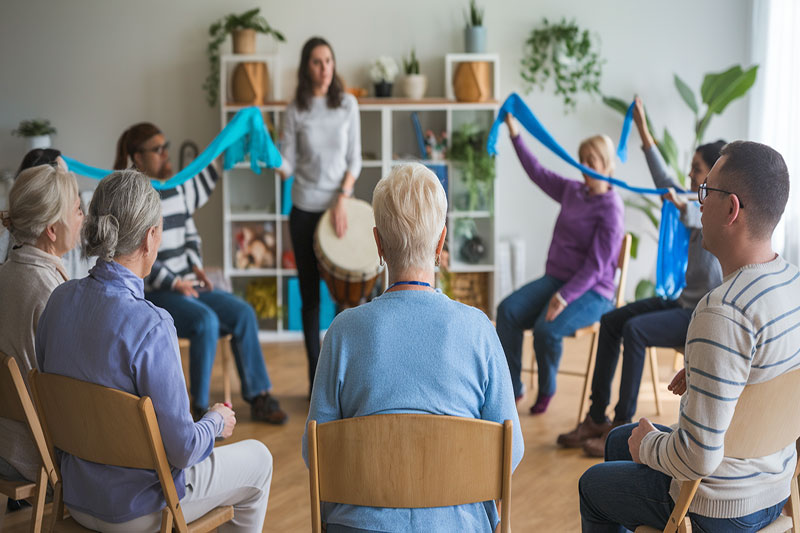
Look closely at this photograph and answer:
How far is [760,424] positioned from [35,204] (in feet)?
6.53

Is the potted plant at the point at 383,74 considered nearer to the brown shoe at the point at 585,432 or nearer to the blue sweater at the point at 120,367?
the brown shoe at the point at 585,432

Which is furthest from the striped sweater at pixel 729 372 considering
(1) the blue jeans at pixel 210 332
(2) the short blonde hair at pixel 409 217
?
(1) the blue jeans at pixel 210 332

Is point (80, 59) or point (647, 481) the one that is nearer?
point (647, 481)

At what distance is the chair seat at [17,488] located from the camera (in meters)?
2.13

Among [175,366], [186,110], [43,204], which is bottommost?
[175,366]

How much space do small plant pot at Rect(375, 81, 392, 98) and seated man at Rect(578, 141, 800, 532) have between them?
148 inches

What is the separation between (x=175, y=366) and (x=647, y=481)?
1.09 meters

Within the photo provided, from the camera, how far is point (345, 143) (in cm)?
409

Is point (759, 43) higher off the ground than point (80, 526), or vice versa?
point (759, 43)

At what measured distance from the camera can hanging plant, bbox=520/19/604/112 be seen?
5.38 meters

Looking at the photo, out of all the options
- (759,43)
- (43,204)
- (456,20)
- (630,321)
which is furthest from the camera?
(456,20)

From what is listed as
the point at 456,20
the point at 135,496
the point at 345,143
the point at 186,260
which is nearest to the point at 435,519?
the point at 135,496

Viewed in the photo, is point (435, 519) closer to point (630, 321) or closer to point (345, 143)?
point (630, 321)

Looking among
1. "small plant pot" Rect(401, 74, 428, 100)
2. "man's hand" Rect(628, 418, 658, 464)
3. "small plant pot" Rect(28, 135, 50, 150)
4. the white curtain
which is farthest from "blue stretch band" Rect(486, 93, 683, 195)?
"small plant pot" Rect(28, 135, 50, 150)
